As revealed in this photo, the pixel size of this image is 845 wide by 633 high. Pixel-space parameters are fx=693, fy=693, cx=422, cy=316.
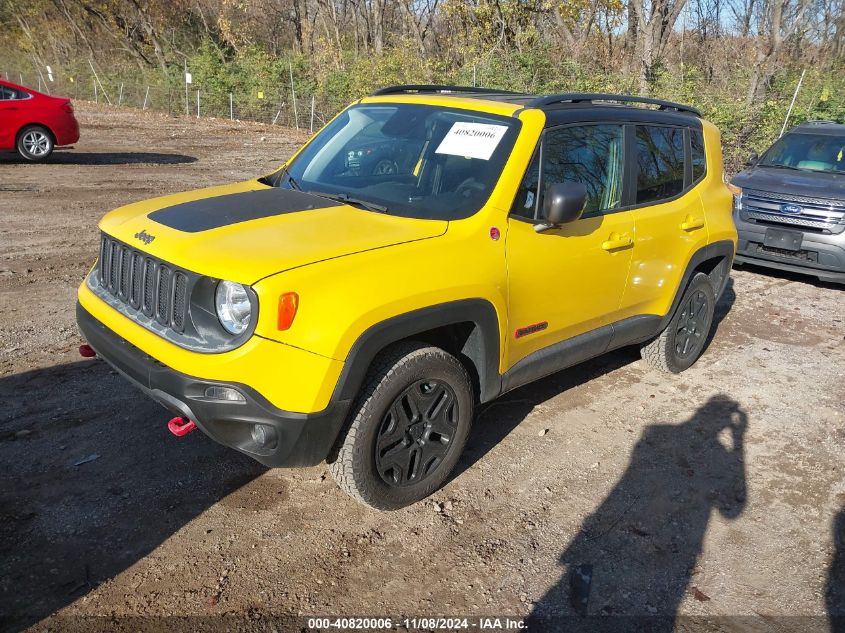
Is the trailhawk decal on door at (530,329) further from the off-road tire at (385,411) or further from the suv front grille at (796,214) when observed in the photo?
the suv front grille at (796,214)

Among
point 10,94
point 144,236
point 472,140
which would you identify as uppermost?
point 10,94

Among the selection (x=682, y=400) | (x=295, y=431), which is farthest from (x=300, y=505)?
(x=682, y=400)

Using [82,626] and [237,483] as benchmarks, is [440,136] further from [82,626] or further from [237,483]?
[82,626]

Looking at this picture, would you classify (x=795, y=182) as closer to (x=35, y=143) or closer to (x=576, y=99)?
(x=576, y=99)

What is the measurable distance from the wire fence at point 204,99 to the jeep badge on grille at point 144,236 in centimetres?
1943

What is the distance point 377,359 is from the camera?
122 inches

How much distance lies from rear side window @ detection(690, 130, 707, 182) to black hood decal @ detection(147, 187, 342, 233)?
2.82 metres

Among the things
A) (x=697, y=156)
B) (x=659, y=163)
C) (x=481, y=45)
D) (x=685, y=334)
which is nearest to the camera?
(x=659, y=163)

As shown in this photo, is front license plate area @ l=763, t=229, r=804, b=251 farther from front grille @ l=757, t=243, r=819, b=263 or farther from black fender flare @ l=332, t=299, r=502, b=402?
black fender flare @ l=332, t=299, r=502, b=402

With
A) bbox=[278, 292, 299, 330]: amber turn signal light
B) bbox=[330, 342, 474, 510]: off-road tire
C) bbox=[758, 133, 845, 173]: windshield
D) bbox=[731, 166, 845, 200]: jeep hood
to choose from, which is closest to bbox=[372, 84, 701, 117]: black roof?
bbox=[330, 342, 474, 510]: off-road tire

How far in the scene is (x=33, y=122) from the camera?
13258mm

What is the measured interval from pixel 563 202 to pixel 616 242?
0.84 metres

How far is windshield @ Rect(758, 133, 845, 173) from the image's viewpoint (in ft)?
28.3

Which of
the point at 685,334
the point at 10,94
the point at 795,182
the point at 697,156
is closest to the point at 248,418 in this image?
the point at 685,334
